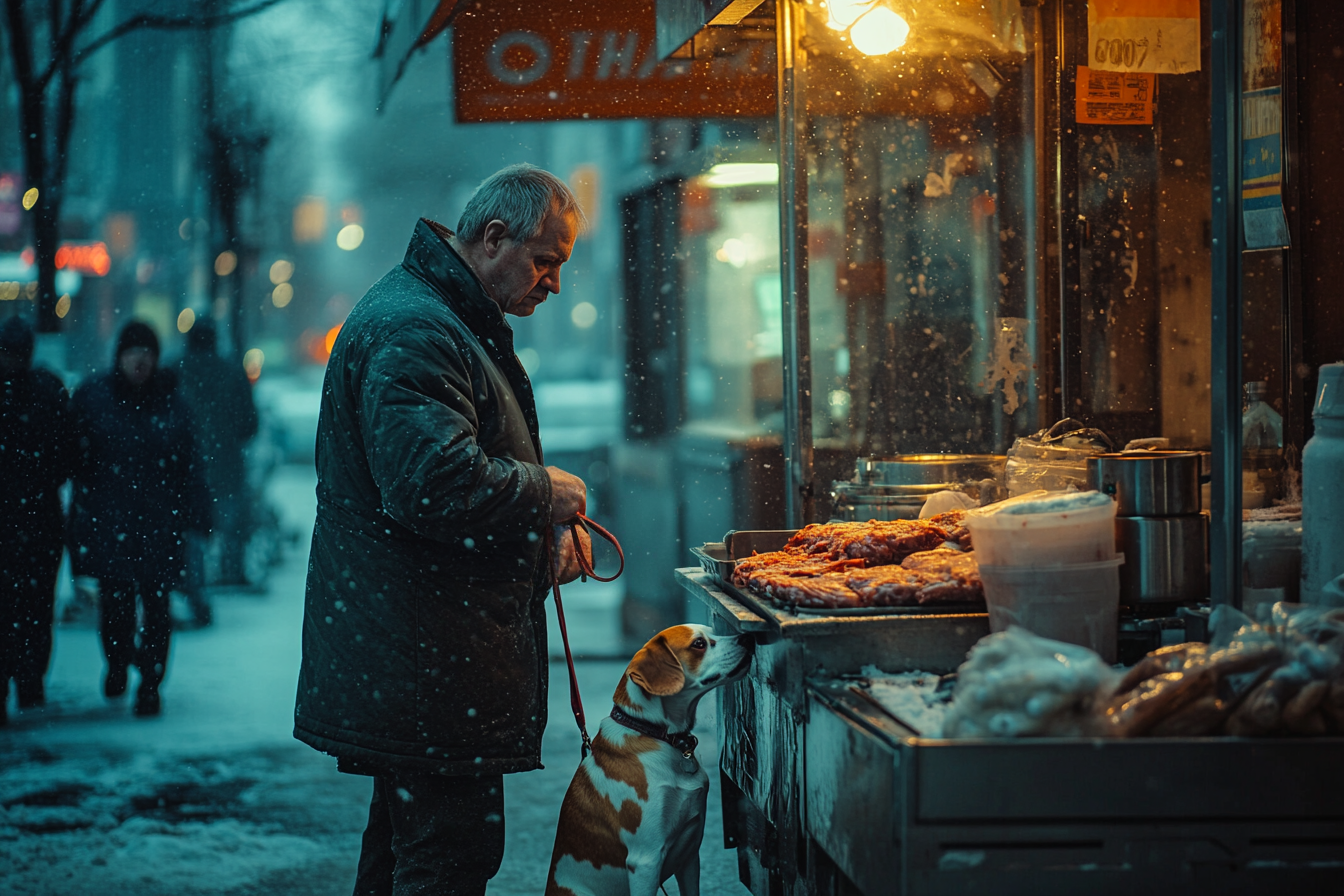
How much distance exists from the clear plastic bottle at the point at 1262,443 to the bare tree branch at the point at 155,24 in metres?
5.59

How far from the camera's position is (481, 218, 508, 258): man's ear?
2.98m

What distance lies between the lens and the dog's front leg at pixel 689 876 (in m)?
3.23

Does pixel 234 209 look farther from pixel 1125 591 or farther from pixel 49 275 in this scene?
pixel 1125 591

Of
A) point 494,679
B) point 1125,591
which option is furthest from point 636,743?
point 1125,591

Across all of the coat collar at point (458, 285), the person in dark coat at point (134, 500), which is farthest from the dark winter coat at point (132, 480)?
the coat collar at point (458, 285)

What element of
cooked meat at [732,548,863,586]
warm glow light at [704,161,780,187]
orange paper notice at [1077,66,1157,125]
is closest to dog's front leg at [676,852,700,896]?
cooked meat at [732,548,863,586]

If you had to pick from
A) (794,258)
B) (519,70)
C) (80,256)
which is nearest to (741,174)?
(519,70)

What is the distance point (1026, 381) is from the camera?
4.54 meters

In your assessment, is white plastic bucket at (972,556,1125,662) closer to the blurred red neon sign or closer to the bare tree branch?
the blurred red neon sign

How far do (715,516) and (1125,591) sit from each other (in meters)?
4.35

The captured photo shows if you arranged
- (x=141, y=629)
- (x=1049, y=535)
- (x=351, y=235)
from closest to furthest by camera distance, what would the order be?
(x=1049, y=535)
(x=141, y=629)
(x=351, y=235)

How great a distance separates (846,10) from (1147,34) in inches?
39.4

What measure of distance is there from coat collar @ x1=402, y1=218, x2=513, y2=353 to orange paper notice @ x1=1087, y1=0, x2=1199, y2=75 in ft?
7.81

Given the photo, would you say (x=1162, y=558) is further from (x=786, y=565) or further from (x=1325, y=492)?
(x=786, y=565)
